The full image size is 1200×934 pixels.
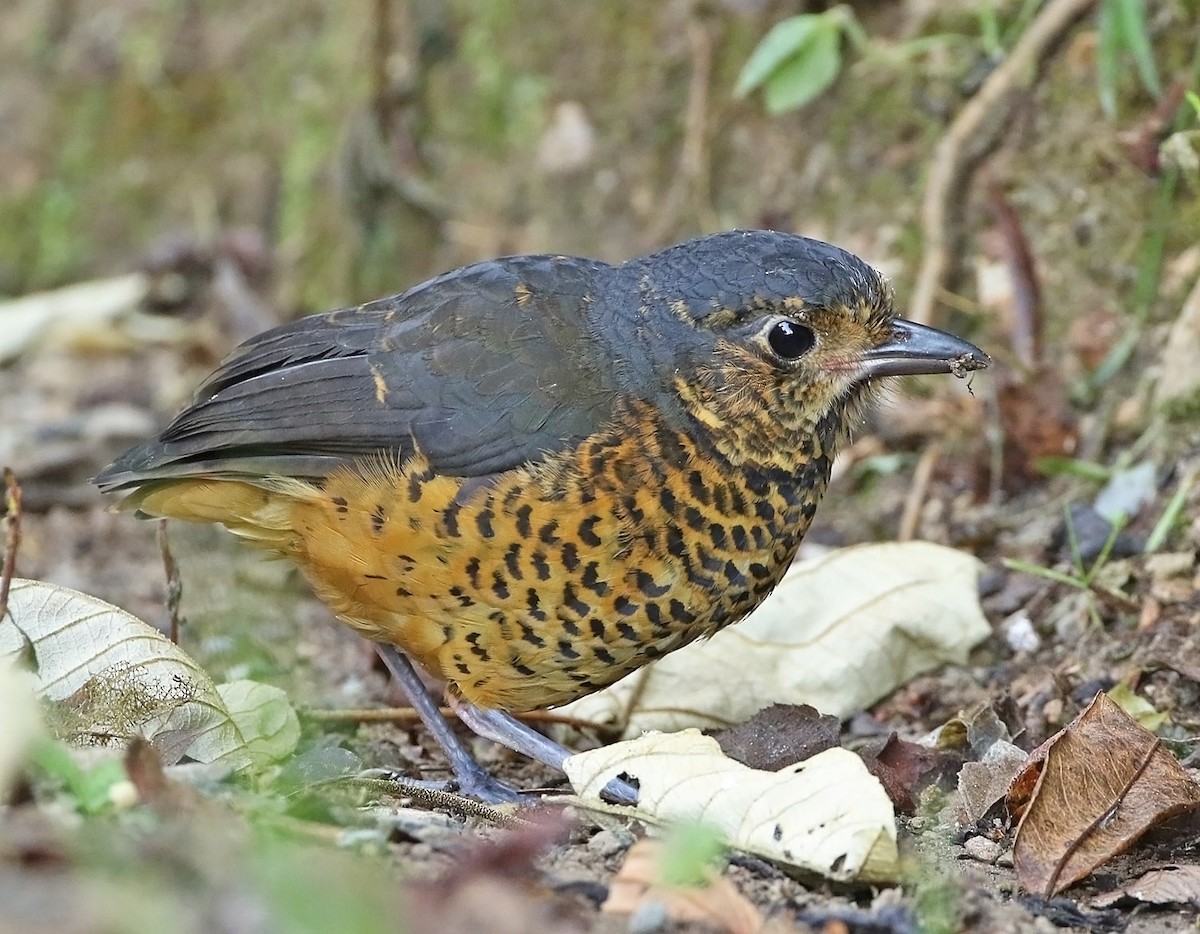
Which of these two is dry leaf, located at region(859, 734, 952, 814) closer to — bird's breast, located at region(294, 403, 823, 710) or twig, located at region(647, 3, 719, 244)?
bird's breast, located at region(294, 403, 823, 710)

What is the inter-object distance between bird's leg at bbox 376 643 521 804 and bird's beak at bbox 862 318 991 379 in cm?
123

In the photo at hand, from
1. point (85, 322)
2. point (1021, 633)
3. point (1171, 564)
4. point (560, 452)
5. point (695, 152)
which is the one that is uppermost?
point (695, 152)

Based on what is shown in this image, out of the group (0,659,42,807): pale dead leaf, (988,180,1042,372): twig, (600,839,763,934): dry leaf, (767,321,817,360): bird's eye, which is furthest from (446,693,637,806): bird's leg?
(988,180,1042,372): twig

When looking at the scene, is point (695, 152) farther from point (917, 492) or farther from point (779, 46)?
point (917, 492)

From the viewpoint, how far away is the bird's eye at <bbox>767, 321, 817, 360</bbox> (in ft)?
11.6

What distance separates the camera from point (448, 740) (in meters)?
3.74

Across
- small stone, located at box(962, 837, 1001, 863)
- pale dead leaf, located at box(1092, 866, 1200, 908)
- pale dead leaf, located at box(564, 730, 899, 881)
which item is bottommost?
small stone, located at box(962, 837, 1001, 863)

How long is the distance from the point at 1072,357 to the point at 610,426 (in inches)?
81.8

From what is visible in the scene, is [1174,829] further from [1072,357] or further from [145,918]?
[1072,357]

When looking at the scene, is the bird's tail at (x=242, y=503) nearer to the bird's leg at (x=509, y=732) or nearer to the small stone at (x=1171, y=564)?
the bird's leg at (x=509, y=732)

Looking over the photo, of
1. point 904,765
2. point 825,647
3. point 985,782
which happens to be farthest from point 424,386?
point 985,782

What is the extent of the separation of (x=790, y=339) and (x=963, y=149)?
2123 millimetres

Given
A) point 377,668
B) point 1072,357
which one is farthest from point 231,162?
point 1072,357

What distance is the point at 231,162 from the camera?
7777mm
